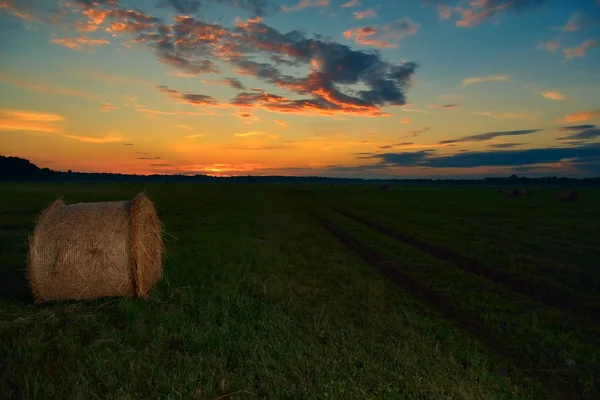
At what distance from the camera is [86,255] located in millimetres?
9352

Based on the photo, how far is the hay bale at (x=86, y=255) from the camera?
922 centimetres

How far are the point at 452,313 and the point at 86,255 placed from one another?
9.19 m

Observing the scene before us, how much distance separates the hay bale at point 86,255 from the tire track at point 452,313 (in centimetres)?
753

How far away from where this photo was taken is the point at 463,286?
12.0m

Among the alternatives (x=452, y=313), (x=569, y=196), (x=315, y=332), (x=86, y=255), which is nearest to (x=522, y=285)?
(x=452, y=313)

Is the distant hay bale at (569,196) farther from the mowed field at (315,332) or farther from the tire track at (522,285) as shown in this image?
the mowed field at (315,332)

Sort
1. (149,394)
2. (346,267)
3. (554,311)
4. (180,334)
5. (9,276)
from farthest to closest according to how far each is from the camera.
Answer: (346,267) → (9,276) → (554,311) → (180,334) → (149,394)

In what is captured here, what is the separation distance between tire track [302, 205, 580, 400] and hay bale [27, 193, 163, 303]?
24.7 ft

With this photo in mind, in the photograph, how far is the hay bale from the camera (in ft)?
30.2

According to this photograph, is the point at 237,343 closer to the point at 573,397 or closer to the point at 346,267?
the point at 573,397

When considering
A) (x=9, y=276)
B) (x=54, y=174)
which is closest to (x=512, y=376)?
(x=9, y=276)

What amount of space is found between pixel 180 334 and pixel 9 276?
306 inches

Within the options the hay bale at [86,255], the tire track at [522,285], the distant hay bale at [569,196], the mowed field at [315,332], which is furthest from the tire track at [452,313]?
the distant hay bale at [569,196]

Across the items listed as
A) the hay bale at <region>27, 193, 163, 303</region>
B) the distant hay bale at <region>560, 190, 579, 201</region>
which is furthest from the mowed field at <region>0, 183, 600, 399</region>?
the distant hay bale at <region>560, 190, 579, 201</region>
